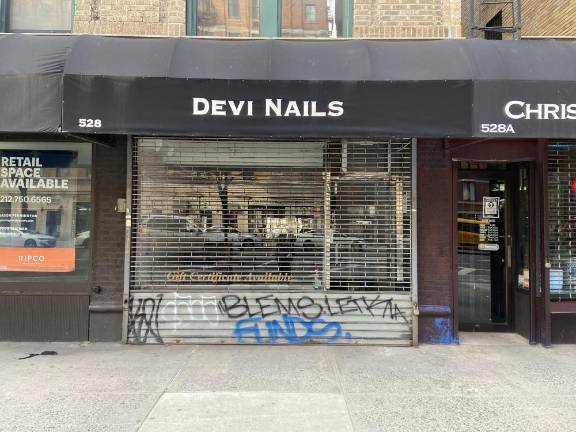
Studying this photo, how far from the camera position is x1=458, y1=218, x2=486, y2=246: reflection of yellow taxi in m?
6.75

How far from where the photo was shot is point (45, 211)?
6.21 metres

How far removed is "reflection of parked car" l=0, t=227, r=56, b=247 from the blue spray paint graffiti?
2.85 metres

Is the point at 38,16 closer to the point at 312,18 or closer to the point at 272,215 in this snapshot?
the point at 312,18

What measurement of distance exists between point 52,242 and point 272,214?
3.02m

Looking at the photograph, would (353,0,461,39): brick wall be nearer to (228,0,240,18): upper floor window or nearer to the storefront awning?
the storefront awning

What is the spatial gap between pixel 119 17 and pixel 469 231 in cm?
585

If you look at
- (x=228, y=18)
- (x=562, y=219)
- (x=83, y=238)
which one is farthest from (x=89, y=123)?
(x=562, y=219)

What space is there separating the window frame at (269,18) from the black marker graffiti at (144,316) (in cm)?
377

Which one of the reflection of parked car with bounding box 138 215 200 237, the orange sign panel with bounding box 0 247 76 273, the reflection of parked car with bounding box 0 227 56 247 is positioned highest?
the reflection of parked car with bounding box 138 215 200 237

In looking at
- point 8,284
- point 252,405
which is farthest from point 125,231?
point 252,405

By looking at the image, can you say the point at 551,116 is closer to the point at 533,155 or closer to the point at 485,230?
the point at 533,155

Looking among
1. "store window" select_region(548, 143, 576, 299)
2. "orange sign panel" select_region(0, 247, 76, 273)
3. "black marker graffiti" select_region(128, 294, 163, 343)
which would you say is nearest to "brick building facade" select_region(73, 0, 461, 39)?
"store window" select_region(548, 143, 576, 299)

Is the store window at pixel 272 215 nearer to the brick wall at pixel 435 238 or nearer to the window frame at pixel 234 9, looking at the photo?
the brick wall at pixel 435 238

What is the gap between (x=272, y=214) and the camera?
20.3 feet
